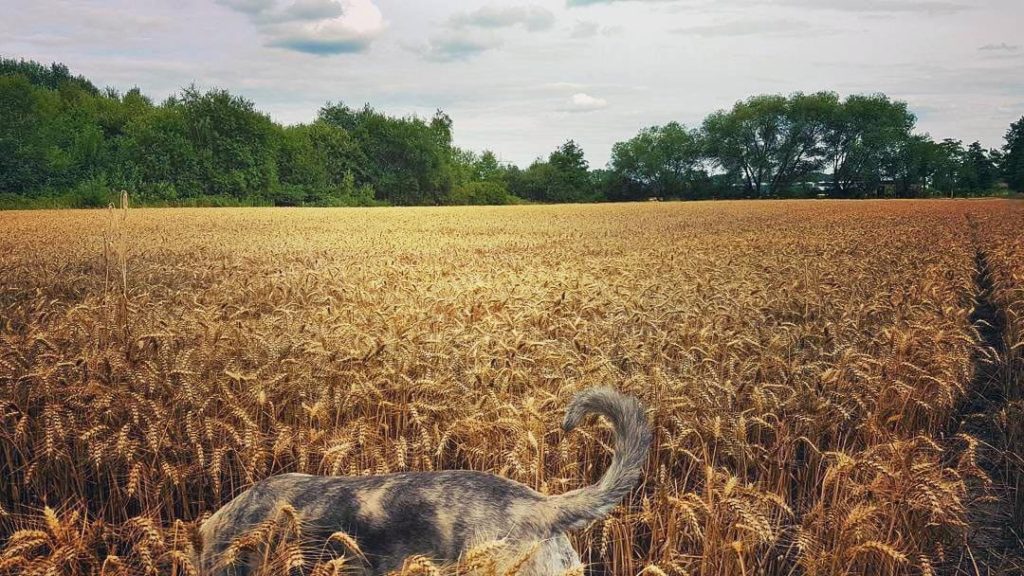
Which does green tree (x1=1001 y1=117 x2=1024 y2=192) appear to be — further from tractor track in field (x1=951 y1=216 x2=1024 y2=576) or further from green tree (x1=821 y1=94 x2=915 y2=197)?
tractor track in field (x1=951 y1=216 x2=1024 y2=576)

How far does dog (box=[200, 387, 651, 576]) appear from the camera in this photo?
2375 millimetres

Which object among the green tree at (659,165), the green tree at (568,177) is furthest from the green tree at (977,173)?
the green tree at (568,177)

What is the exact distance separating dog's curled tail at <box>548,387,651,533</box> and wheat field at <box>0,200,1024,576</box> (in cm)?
42

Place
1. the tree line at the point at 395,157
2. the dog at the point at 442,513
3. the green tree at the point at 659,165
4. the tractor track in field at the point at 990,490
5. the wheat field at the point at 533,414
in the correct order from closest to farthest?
the dog at the point at 442,513 → the wheat field at the point at 533,414 → the tractor track in field at the point at 990,490 → the tree line at the point at 395,157 → the green tree at the point at 659,165

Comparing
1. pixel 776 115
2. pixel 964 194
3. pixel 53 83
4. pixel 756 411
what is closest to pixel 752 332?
pixel 756 411

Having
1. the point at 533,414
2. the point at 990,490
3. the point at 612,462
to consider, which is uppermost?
the point at 612,462

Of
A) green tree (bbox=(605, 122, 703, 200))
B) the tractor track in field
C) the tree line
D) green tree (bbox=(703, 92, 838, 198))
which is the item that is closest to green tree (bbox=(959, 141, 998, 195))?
the tree line

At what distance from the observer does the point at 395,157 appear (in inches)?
3226

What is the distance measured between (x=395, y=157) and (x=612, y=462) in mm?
82273

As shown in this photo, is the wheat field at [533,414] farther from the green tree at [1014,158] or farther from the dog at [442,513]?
the green tree at [1014,158]

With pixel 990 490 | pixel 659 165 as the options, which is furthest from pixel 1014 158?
pixel 990 490

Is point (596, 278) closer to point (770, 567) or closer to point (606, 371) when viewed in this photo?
point (606, 371)

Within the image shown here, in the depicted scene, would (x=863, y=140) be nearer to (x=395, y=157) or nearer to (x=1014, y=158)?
(x=1014, y=158)

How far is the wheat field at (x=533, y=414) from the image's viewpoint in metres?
3.34
